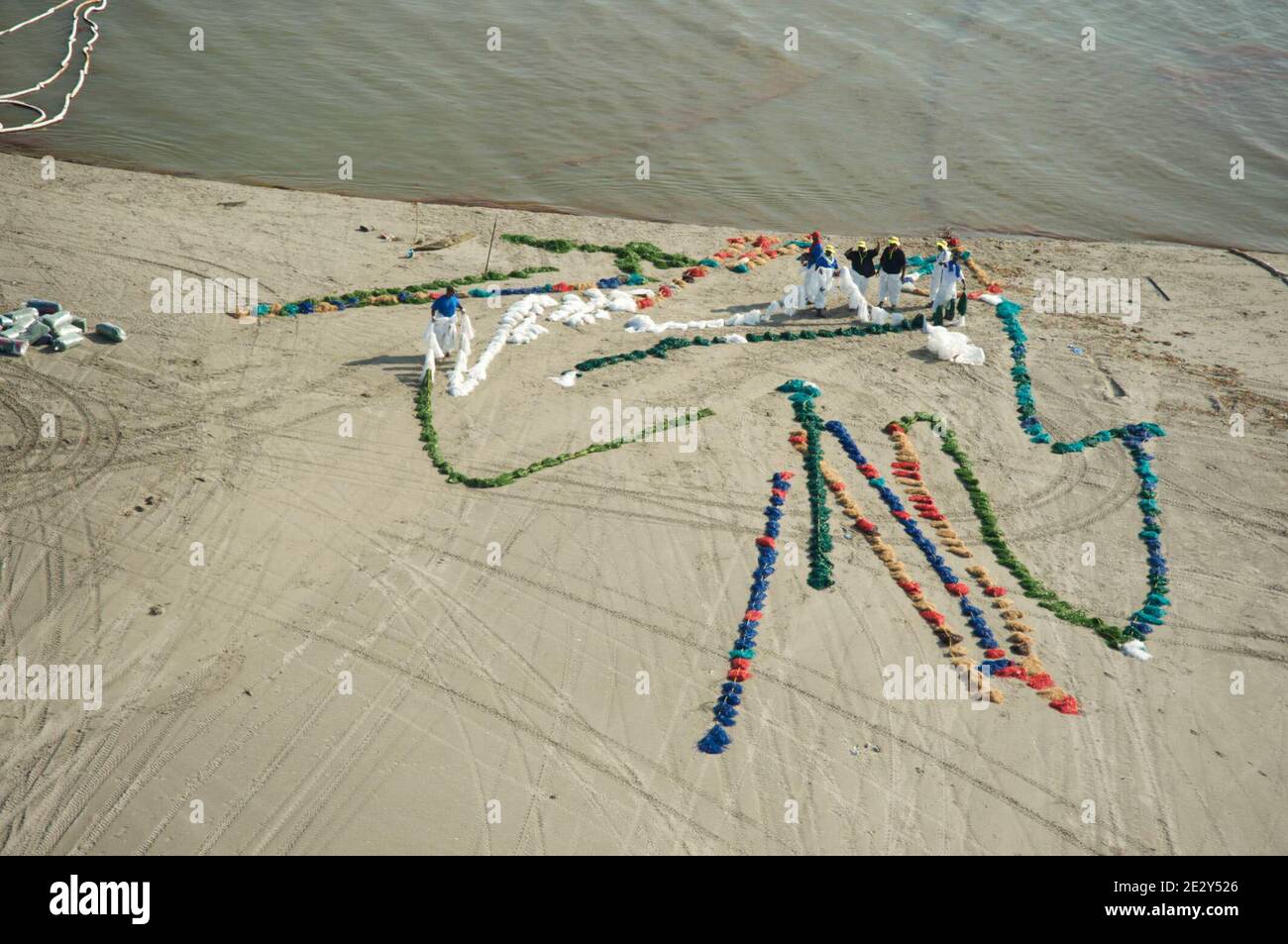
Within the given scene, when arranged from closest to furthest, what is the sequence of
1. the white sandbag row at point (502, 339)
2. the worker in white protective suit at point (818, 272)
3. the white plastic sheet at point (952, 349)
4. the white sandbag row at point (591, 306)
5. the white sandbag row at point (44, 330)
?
1. the white sandbag row at point (44, 330)
2. the white sandbag row at point (502, 339)
3. the white plastic sheet at point (952, 349)
4. the white sandbag row at point (591, 306)
5. the worker in white protective suit at point (818, 272)

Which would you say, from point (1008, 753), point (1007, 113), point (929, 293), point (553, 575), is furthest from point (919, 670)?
point (1007, 113)

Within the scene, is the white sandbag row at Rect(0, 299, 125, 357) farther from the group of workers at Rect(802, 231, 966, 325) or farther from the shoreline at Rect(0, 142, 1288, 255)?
the group of workers at Rect(802, 231, 966, 325)

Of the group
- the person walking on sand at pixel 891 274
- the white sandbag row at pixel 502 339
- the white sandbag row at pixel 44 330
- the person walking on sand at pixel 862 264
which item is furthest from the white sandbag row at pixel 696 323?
the white sandbag row at pixel 44 330

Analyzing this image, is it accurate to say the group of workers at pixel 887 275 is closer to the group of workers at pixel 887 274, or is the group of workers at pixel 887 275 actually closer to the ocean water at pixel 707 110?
the group of workers at pixel 887 274

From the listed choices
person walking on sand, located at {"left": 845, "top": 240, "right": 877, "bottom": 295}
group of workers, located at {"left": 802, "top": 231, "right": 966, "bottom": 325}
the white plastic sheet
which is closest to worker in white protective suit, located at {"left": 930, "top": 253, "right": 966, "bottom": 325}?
group of workers, located at {"left": 802, "top": 231, "right": 966, "bottom": 325}

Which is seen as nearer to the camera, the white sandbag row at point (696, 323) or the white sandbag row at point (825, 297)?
the white sandbag row at point (696, 323)

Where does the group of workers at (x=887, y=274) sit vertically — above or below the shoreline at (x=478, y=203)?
below

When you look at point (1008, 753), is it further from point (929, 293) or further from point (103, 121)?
point (103, 121)
